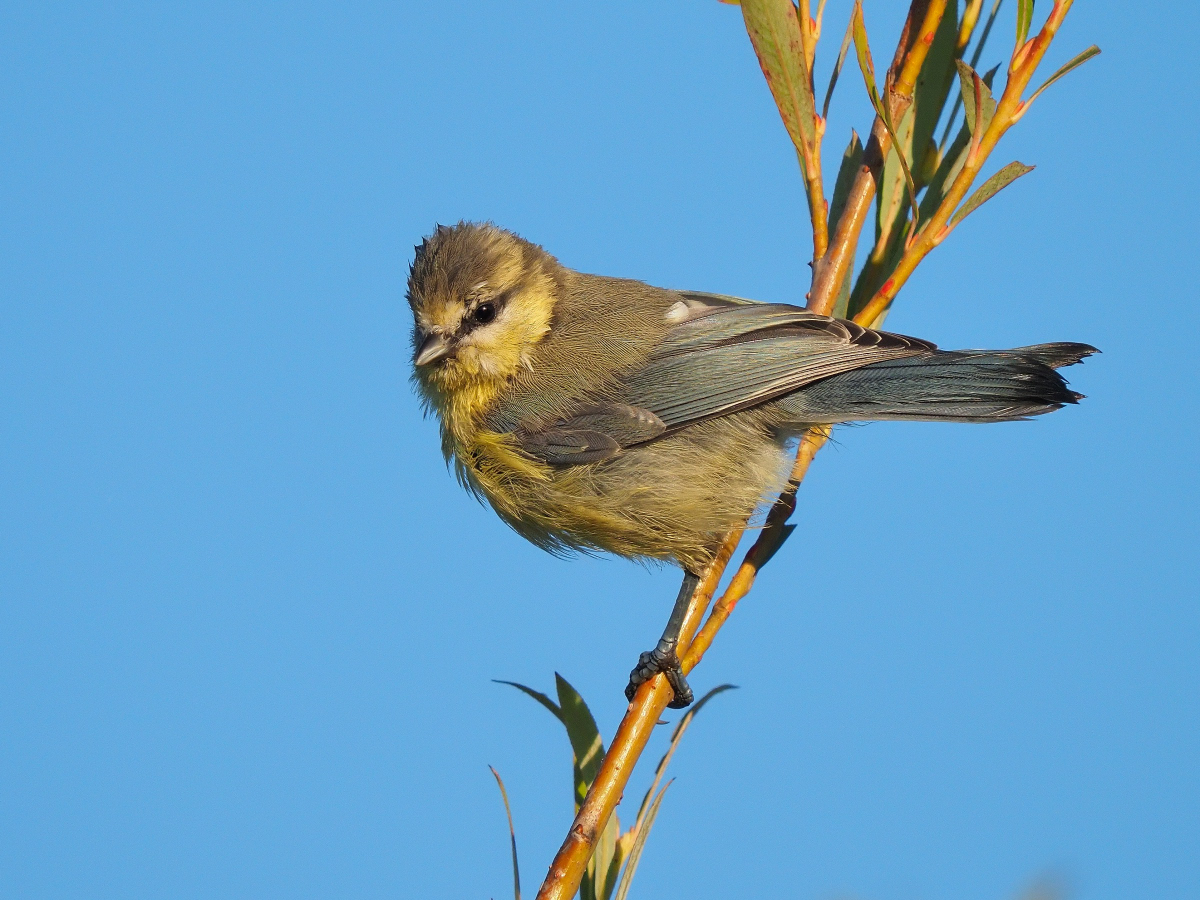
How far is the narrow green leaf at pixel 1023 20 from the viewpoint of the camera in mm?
1979

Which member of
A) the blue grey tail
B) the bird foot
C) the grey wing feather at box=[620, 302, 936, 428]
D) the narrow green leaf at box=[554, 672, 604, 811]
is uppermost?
the grey wing feather at box=[620, 302, 936, 428]

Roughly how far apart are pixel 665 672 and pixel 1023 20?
4.80ft

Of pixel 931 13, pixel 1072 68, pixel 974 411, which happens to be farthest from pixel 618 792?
pixel 931 13

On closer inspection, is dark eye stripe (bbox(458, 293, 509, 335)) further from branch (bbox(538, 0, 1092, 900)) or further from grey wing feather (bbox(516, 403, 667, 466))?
branch (bbox(538, 0, 1092, 900))

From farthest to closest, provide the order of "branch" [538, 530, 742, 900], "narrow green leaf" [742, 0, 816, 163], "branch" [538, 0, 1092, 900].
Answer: "narrow green leaf" [742, 0, 816, 163] → "branch" [538, 0, 1092, 900] → "branch" [538, 530, 742, 900]

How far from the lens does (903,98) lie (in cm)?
227

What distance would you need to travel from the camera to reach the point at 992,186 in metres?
2.00

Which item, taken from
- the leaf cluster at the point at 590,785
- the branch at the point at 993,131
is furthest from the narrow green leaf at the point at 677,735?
the branch at the point at 993,131

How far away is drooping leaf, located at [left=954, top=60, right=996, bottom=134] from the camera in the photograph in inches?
77.5

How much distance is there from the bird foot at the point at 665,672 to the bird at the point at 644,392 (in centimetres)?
1

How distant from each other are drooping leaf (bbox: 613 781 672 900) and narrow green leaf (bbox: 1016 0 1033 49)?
4.99ft

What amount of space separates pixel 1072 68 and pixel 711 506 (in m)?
1.37

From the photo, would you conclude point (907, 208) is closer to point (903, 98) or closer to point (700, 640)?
point (903, 98)

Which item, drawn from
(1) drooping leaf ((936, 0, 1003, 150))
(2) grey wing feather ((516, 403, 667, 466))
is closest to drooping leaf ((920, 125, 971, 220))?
(1) drooping leaf ((936, 0, 1003, 150))
